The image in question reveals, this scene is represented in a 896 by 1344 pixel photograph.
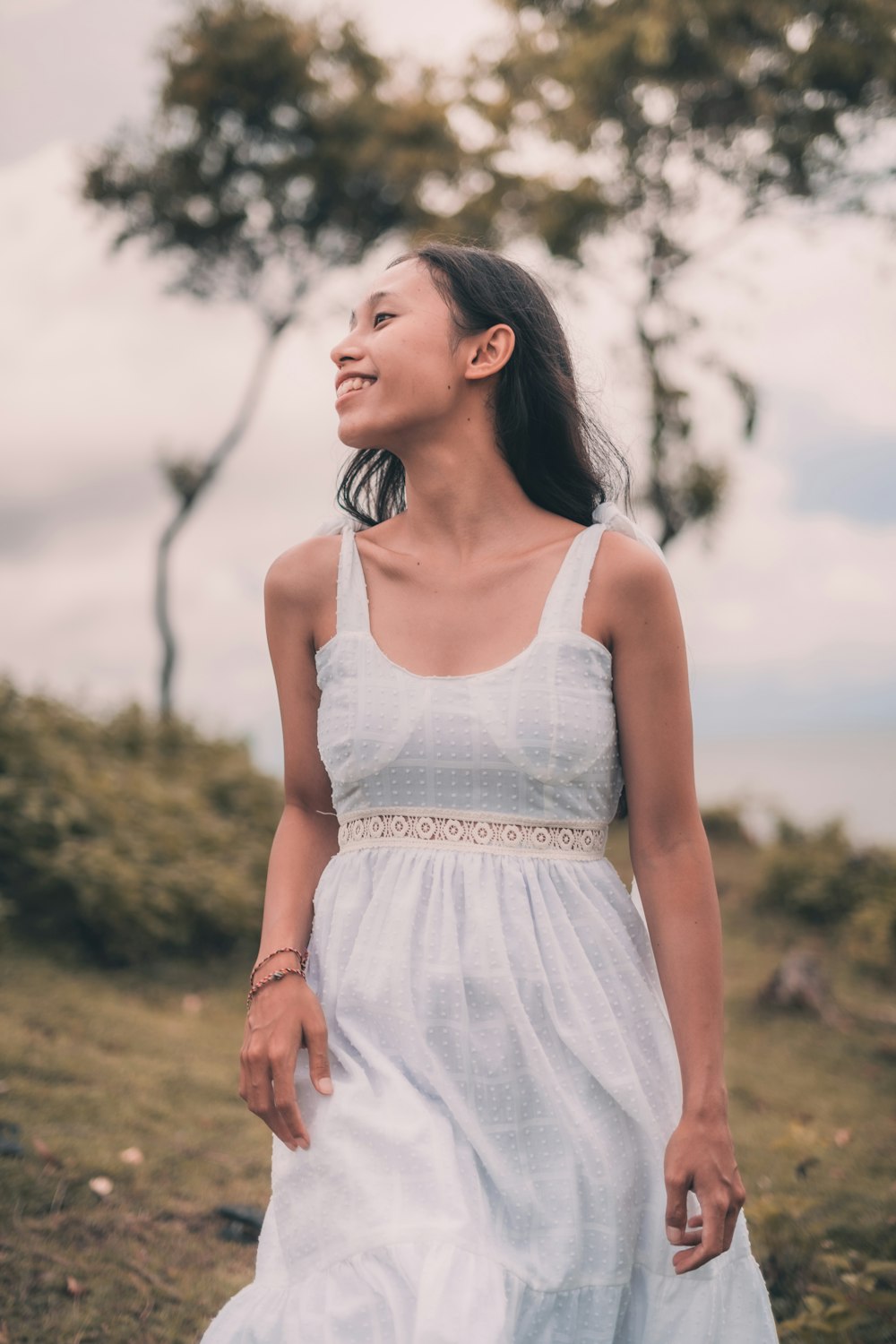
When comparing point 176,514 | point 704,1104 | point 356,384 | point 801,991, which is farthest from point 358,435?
point 176,514

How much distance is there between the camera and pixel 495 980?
1.95 meters

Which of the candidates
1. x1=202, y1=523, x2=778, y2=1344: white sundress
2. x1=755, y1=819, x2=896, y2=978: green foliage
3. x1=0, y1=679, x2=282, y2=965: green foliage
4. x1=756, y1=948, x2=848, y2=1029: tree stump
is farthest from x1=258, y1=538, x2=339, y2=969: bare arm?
x1=755, y1=819, x2=896, y2=978: green foliage

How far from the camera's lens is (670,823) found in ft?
6.74

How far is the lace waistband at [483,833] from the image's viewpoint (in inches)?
81.2

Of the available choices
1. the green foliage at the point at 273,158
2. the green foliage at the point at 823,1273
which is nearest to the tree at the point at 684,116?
the green foliage at the point at 273,158

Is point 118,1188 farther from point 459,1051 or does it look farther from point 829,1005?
point 829,1005

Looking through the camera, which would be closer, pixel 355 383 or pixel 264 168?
pixel 355 383

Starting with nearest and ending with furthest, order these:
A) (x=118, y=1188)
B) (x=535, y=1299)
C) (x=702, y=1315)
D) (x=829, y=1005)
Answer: (x=535, y=1299)
(x=702, y=1315)
(x=118, y=1188)
(x=829, y=1005)

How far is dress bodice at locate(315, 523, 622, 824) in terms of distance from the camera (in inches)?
80.0

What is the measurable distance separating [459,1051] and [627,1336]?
52 centimetres

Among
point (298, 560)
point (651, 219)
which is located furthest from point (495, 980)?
point (651, 219)

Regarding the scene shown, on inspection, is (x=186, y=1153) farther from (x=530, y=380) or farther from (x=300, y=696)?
(x=530, y=380)

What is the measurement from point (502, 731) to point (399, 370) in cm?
67

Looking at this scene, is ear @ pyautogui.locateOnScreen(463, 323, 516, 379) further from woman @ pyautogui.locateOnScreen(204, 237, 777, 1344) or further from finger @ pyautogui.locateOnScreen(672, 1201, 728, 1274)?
finger @ pyautogui.locateOnScreen(672, 1201, 728, 1274)
